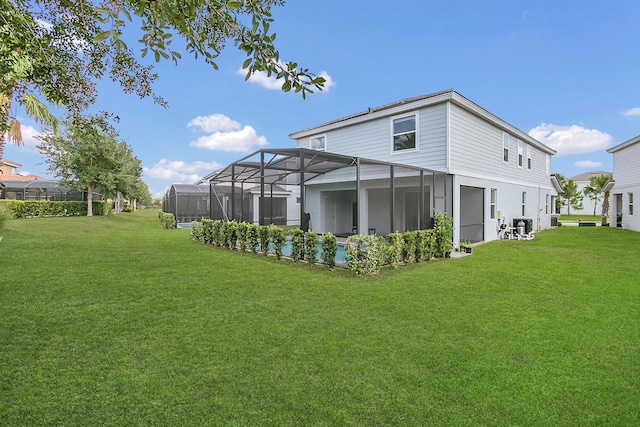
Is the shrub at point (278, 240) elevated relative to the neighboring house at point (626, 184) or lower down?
lower down

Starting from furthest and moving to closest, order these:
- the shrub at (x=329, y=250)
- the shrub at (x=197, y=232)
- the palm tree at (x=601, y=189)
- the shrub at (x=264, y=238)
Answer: the palm tree at (x=601, y=189) < the shrub at (x=197, y=232) < the shrub at (x=264, y=238) < the shrub at (x=329, y=250)

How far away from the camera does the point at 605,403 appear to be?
8.29 feet

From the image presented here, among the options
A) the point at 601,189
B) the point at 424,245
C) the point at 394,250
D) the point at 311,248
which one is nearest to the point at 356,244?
the point at 394,250

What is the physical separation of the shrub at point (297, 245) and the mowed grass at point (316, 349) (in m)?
1.59

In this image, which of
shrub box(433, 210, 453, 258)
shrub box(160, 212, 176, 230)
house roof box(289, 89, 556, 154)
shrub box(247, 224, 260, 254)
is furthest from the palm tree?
shrub box(160, 212, 176, 230)

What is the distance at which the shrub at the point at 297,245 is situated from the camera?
8172 millimetres

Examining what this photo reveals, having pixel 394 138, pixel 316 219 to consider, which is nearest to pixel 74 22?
pixel 394 138

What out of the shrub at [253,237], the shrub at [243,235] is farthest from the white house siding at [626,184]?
the shrub at [243,235]

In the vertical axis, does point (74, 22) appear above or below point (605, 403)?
above

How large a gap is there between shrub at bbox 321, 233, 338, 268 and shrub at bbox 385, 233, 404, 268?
1.21 meters

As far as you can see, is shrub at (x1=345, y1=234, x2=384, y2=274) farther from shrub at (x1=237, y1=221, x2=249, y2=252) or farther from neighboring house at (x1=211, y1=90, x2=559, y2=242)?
shrub at (x1=237, y1=221, x2=249, y2=252)

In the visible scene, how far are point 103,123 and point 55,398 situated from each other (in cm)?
355

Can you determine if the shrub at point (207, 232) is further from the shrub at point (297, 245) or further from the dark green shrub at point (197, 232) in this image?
the shrub at point (297, 245)

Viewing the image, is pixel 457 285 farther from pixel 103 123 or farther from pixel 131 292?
pixel 103 123
